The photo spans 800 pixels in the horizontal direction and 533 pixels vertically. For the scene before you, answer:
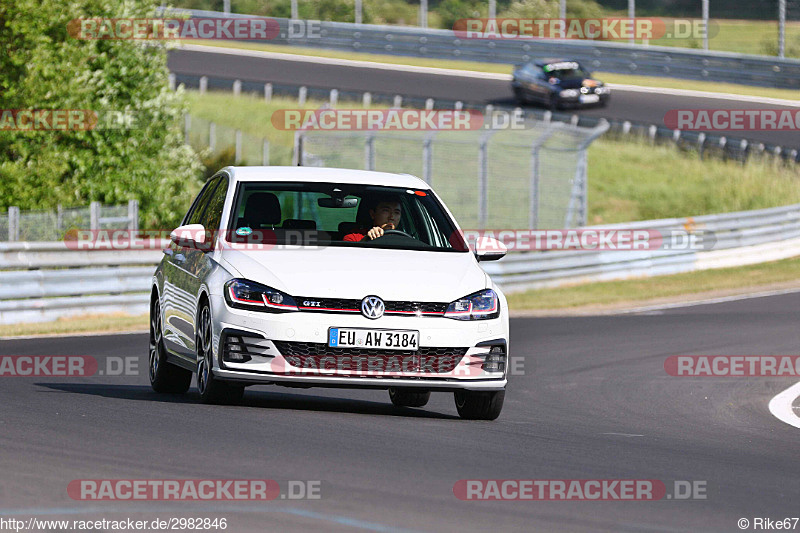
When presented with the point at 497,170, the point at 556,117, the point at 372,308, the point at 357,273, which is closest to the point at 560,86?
the point at 556,117

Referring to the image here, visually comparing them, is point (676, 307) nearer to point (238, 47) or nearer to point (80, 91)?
point (80, 91)

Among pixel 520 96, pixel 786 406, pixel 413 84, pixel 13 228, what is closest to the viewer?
pixel 786 406

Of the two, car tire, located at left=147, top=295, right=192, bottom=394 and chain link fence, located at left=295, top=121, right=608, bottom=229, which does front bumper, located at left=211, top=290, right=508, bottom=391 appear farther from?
chain link fence, located at left=295, top=121, right=608, bottom=229

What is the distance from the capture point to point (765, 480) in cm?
783

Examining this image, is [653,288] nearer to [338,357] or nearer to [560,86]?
[338,357]

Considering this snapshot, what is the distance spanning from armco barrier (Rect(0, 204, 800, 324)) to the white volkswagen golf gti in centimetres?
917

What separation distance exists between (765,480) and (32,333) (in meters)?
12.3

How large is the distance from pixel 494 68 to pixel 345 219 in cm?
4707

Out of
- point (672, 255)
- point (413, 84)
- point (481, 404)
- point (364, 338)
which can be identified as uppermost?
point (364, 338)

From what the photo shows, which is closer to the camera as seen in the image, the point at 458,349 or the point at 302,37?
the point at 458,349

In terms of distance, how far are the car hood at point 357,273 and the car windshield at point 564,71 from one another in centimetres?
3814

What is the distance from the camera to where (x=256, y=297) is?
370 inches

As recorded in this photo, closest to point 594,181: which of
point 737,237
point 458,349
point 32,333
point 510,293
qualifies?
point 737,237

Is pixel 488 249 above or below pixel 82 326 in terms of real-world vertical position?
above
